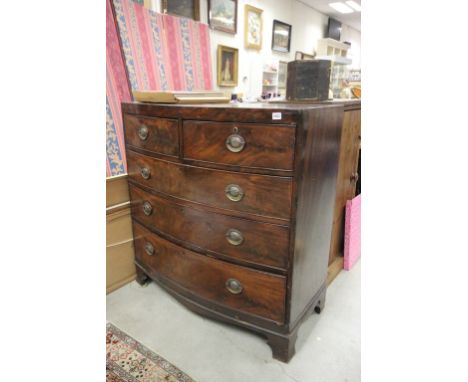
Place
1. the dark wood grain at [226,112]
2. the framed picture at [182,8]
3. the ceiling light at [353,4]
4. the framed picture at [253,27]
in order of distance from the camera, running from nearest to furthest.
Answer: the dark wood grain at [226,112] < the framed picture at [182,8] < the framed picture at [253,27] < the ceiling light at [353,4]

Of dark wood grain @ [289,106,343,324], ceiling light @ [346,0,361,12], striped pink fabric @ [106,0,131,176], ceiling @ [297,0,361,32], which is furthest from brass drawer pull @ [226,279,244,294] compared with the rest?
ceiling light @ [346,0,361,12]

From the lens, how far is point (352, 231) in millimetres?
1918

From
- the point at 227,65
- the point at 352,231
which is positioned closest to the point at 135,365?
the point at 352,231

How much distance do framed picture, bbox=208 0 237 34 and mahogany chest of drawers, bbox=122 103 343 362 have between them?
1913 mm

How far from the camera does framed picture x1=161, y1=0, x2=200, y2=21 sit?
7.33ft

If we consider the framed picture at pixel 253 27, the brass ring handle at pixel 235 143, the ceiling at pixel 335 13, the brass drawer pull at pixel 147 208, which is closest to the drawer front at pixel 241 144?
the brass ring handle at pixel 235 143

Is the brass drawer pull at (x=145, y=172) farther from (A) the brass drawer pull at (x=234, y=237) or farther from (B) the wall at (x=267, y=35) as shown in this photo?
(B) the wall at (x=267, y=35)

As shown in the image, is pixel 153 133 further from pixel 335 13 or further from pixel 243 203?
pixel 335 13

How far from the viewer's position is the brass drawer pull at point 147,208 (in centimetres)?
155
